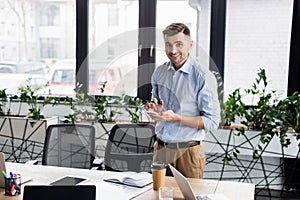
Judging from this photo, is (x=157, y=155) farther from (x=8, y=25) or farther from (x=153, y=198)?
(x=8, y=25)

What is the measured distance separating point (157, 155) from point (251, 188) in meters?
0.69

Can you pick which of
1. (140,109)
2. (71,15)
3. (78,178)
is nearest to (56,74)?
(71,15)

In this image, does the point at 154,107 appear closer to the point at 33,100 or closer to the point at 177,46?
the point at 177,46

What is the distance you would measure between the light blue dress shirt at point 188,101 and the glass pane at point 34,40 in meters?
2.02

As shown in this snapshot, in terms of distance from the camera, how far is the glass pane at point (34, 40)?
13.8 feet

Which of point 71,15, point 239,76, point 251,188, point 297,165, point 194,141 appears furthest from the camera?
point 71,15

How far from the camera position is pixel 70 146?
292cm

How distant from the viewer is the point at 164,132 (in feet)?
8.07

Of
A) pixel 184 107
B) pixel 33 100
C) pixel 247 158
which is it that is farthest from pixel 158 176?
pixel 33 100

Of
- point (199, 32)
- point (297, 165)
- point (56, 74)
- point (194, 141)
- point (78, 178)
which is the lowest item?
point (297, 165)

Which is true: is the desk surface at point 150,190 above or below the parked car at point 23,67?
below

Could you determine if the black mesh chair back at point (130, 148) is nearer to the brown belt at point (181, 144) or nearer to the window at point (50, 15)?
the brown belt at point (181, 144)

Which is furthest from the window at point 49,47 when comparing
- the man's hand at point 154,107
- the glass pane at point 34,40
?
the man's hand at point 154,107

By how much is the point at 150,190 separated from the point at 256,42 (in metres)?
2.24
